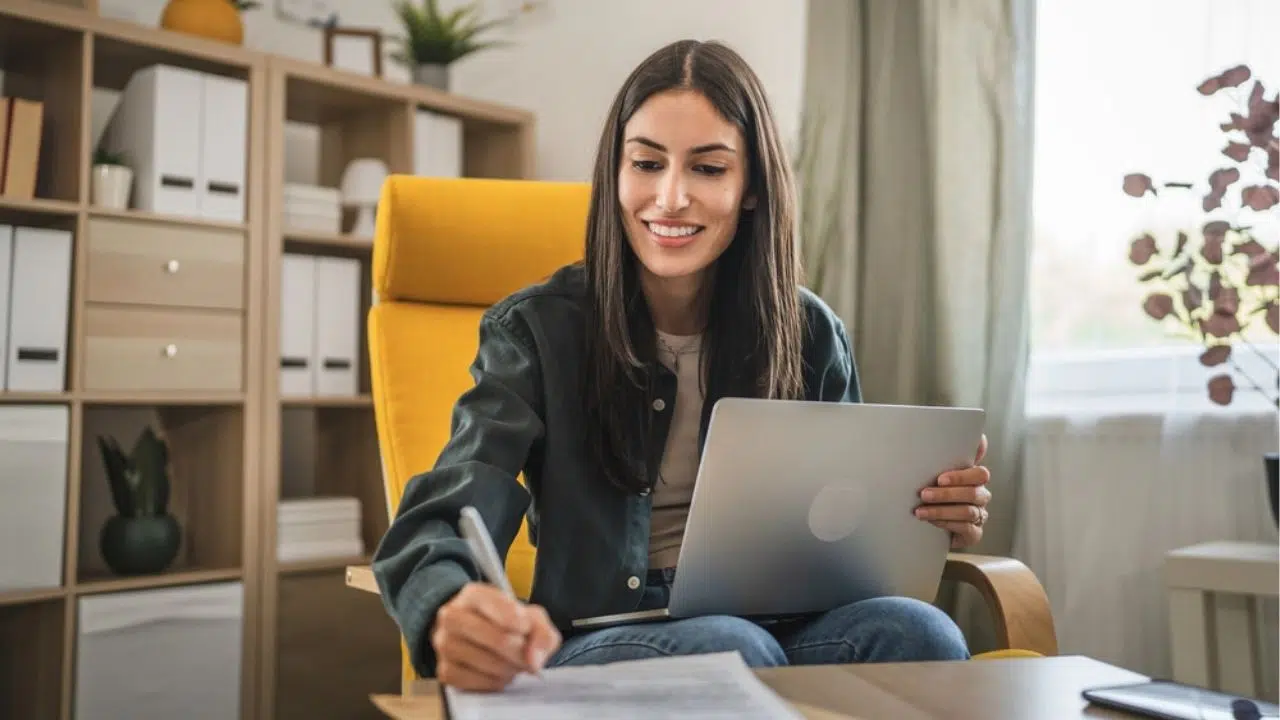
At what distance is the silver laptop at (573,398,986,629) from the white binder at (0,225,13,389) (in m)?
1.44

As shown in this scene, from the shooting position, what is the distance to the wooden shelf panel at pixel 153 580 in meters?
2.05

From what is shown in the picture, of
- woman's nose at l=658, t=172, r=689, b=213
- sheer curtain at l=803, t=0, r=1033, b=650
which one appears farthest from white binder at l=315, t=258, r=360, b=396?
woman's nose at l=658, t=172, r=689, b=213

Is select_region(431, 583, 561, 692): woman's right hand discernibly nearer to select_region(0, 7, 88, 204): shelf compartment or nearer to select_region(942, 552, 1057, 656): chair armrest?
select_region(942, 552, 1057, 656): chair armrest

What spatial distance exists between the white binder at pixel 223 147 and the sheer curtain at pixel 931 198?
3.77ft

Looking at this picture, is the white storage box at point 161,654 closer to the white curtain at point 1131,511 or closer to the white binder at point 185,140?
the white binder at point 185,140

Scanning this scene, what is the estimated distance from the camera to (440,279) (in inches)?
63.7

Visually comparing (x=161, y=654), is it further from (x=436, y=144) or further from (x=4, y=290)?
(x=436, y=144)

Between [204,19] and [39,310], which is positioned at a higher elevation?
[204,19]

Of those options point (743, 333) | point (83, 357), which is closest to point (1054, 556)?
point (743, 333)

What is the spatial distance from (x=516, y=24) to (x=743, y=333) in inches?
77.4

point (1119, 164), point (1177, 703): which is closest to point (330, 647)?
point (1119, 164)

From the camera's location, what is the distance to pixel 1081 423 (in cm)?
184

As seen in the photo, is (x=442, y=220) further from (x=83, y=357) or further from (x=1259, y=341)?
(x=1259, y=341)

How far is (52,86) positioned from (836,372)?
173 centimetres
